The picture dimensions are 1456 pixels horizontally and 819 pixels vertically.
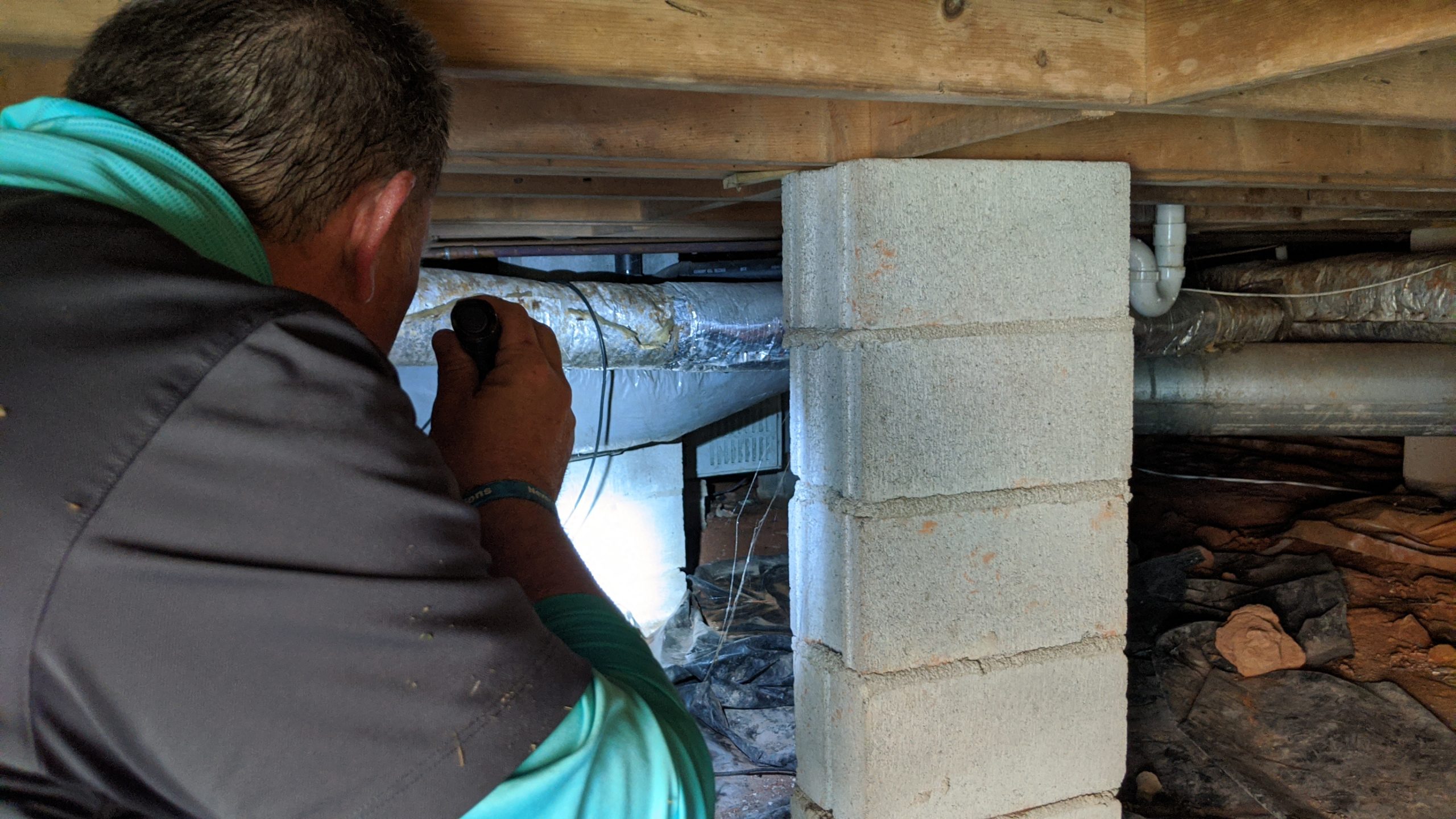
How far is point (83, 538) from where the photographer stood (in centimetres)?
45

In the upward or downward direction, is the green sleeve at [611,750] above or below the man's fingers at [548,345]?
below

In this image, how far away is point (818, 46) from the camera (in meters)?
1.20

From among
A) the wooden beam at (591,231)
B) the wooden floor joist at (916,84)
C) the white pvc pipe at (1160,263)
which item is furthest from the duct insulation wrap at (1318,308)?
the wooden beam at (591,231)

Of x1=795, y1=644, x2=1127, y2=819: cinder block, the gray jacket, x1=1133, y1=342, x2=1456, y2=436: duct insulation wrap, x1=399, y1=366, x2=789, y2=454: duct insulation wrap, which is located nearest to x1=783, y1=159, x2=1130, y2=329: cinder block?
x1=795, y1=644, x2=1127, y2=819: cinder block

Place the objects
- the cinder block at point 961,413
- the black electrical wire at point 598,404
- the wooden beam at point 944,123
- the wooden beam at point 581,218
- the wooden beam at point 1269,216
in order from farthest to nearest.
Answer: the black electrical wire at point 598,404, the wooden beam at point 1269,216, the wooden beam at point 581,218, the cinder block at point 961,413, the wooden beam at point 944,123

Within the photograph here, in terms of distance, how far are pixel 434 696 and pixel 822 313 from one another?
1178 millimetres

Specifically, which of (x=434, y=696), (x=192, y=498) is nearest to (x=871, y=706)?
(x=434, y=696)

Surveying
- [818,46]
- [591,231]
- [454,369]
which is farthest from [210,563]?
[591,231]

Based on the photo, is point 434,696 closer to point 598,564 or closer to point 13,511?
point 13,511

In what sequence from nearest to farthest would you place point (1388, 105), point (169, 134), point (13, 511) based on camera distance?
point (13, 511)
point (169, 134)
point (1388, 105)

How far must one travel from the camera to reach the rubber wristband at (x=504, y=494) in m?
0.72

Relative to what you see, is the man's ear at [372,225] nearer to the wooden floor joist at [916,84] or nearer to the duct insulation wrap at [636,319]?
the wooden floor joist at [916,84]

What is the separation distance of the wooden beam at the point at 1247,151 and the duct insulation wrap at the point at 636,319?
1.30 metres

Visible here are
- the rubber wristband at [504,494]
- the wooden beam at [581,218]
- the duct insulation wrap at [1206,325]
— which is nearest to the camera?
the rubber wristband at [504,494]
